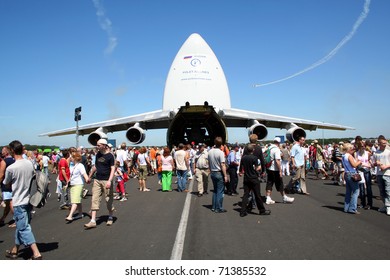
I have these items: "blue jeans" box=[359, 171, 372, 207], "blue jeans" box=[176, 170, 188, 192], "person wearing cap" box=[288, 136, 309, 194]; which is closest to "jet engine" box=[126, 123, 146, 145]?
"blue jeans" box=[176, 170, 188, 192]

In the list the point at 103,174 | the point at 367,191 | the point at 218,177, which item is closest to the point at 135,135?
the point at 218,177

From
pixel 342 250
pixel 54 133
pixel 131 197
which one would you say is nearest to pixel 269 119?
pixel 131 197

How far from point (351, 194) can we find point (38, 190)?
645cm

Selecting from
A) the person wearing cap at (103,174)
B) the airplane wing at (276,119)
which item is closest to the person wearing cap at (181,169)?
the person wearing cap at (103,174)

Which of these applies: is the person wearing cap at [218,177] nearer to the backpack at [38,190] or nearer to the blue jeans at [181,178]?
the blue jeans at [181,178]

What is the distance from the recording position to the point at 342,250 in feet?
14.8

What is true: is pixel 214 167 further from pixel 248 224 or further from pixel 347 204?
pixel 347 204

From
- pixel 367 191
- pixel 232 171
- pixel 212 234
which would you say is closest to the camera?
pixel 212 234

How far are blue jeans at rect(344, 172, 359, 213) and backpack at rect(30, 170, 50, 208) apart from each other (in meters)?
6.10

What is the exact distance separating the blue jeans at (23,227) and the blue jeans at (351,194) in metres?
6.27

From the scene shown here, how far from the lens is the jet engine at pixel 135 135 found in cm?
1877

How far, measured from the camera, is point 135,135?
62.2ft

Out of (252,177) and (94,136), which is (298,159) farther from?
(94,136)

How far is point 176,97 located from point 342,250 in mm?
18846
